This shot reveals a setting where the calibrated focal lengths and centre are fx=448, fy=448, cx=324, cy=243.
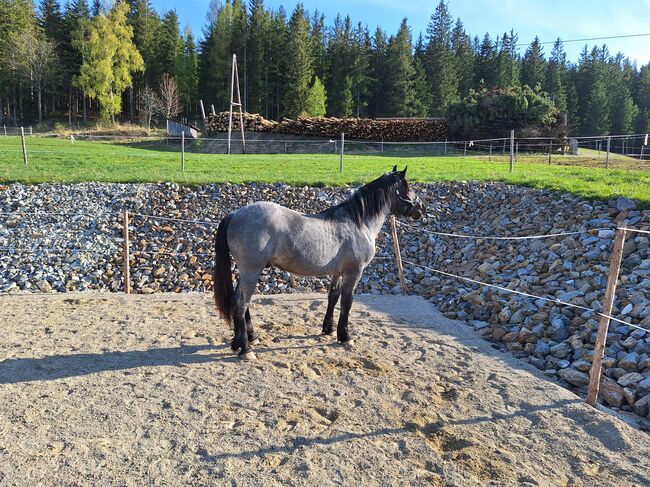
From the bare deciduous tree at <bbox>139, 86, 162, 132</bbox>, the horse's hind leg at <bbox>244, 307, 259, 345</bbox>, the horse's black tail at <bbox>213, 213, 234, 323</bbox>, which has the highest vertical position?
the bare deciduous tree at <bbox>139, 86, 162, 132</bbox>

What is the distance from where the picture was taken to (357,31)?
6109 centimetres

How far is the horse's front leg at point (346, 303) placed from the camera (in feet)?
17.1

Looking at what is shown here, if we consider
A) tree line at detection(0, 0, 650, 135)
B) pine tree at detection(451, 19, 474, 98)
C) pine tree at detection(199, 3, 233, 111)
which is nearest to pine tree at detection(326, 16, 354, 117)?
tree line at detection(0, 0, 650, 135)

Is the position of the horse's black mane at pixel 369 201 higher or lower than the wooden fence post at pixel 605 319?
higher

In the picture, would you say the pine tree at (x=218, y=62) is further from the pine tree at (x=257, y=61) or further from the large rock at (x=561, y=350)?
the large rock at (x=561, y=350)

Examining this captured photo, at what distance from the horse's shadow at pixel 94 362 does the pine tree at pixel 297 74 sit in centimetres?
4441

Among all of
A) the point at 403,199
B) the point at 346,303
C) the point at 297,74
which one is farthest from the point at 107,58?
the point at 346,303

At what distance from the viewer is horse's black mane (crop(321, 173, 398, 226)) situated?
17.2 feet

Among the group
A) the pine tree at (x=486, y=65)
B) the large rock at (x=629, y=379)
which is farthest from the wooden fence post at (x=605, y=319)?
the pine tree at (x=486, y=65)

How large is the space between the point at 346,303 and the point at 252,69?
50298 mm

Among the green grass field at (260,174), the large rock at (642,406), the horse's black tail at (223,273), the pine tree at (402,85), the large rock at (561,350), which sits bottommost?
the large rock at (642,406)

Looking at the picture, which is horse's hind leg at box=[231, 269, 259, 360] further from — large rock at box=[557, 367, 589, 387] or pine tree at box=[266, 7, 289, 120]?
pine tree at box=[266, 7, 289, 120]

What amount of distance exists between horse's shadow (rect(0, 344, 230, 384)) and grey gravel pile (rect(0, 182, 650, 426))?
355 centimetres

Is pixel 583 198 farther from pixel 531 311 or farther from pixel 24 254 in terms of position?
pixel 24 254
